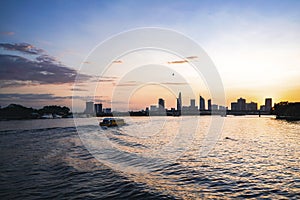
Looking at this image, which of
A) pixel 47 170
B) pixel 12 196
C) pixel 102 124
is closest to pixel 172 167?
pixel 47 170

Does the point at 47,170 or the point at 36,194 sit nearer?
the point at 36,194

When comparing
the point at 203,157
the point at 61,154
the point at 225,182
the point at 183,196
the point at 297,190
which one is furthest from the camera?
the point at 61,154

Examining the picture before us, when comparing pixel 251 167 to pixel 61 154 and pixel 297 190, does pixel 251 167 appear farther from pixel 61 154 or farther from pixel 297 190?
pixel 61 154

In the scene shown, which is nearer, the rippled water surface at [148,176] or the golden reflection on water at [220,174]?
the rippled water surface at [148,176]

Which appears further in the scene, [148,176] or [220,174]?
[220,174]

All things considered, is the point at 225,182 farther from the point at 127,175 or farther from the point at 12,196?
the point at 12,196

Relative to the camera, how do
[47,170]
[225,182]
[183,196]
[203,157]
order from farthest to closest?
1. [203,157]
2. [47,170]
3. [225,182]
4. [183,196]

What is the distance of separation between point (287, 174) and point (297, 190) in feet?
13.6

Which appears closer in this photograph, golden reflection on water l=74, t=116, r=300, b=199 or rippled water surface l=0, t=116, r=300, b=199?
rippled water surface l=0, t=116, r=300, b=199

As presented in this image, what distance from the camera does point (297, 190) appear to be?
14523 millimetres

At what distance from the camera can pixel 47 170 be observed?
773 inches

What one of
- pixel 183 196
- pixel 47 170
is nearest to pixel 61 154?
pixel 47 170

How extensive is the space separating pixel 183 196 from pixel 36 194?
889 centimetres

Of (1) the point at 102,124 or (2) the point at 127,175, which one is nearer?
(2) the point at 127,175
